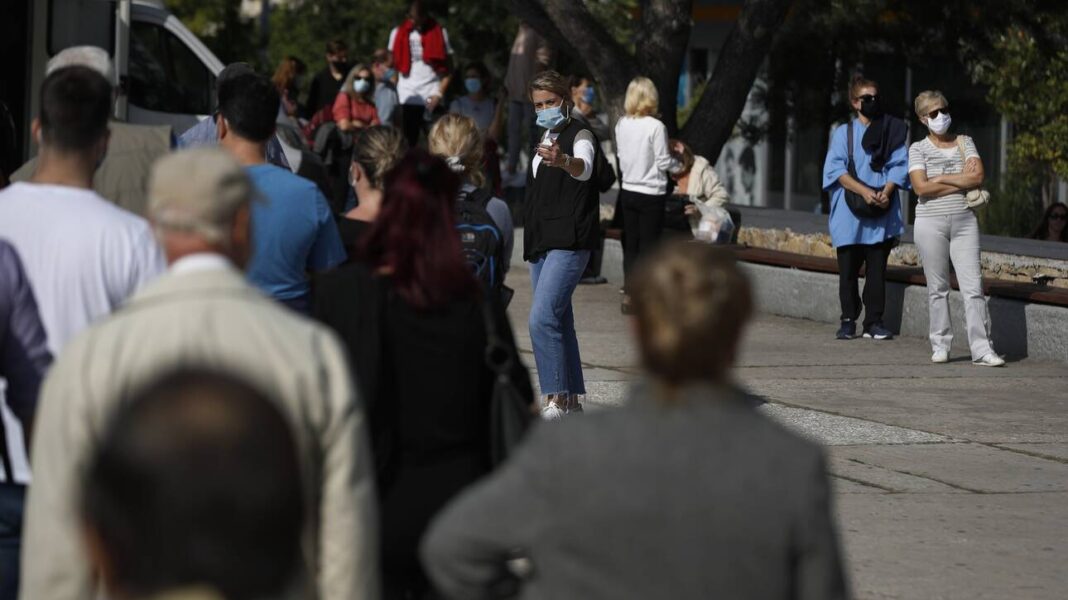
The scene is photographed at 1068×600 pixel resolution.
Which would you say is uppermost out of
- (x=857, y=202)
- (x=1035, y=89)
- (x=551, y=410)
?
(x=1035, y=89)

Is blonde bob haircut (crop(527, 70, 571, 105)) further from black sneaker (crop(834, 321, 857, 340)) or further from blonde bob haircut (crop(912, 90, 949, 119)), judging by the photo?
black sneaker (crop(834, 321, 857, 340))

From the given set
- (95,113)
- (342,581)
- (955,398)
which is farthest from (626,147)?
(342,581)

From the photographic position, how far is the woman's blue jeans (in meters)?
8.89

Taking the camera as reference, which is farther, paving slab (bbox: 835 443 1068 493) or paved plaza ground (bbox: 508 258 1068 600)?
paving slab (bbox: 835 443 1068 493)

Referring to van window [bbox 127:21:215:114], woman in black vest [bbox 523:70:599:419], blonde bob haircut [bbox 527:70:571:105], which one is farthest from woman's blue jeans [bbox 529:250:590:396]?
van window [bbox 127:21:215:114]

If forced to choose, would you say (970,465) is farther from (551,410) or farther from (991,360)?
(991,360)

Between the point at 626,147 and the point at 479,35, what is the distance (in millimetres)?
14909

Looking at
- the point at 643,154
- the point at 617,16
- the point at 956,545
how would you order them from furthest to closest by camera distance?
the point at 617,16, the point at 643,154, the point at 956,545

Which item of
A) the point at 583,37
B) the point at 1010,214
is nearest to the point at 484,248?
the point at 583,37

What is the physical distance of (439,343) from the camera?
4.04m

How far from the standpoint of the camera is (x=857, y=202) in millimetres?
12781

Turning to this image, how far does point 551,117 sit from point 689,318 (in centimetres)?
610

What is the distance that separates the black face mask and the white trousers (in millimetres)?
1180

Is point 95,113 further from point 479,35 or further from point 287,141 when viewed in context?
point 479,35
